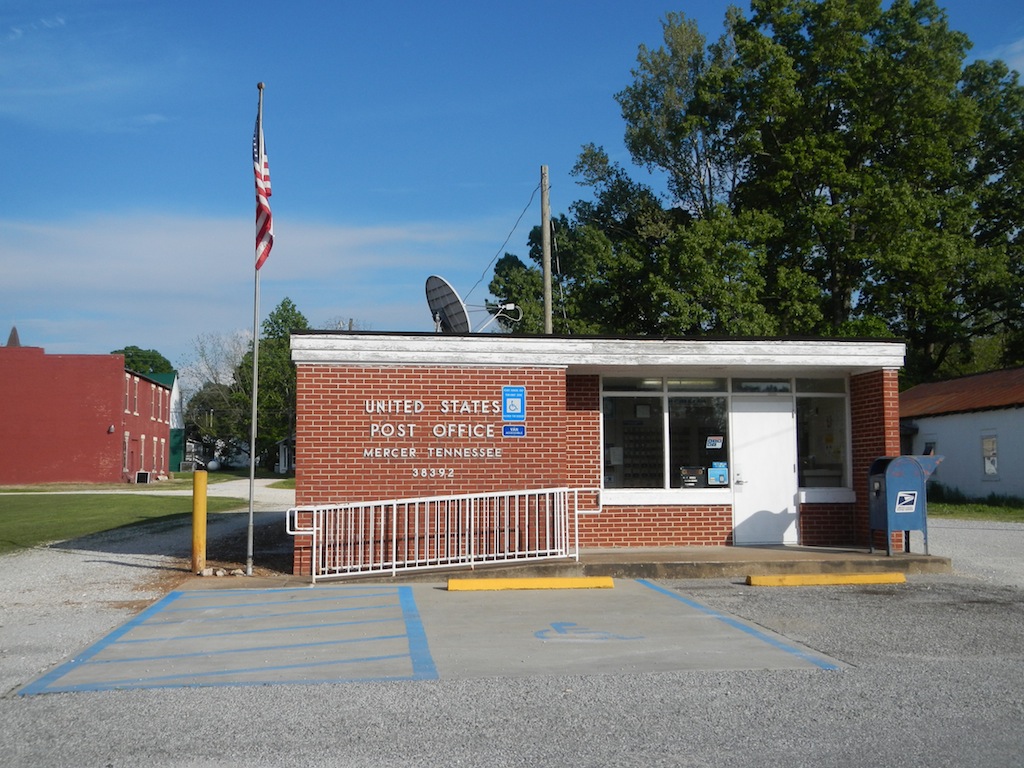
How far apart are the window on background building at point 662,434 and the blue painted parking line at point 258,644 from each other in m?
4.81

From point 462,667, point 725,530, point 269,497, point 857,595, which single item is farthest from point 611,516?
point 269,497

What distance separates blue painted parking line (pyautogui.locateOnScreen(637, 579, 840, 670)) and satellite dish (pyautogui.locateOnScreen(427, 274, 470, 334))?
5.79m

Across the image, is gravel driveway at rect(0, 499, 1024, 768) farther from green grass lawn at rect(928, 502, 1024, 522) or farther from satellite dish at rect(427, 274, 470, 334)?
green grass lawn at rect(928, 502, 1024, 522)

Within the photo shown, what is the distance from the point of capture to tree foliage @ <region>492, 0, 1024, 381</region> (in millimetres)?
32750

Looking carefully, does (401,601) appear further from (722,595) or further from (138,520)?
(138,520)

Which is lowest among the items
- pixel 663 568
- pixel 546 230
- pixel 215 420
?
pixel 663 568

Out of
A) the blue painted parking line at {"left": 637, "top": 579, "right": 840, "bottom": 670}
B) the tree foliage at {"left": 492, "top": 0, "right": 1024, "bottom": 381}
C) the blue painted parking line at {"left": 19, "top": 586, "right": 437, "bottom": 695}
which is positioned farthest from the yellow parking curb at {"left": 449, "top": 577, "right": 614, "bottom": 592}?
the tree foliage at {"left": 492, "top": 0, "right": 1024, "bottom": 381}

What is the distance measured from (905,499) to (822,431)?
7.63ft

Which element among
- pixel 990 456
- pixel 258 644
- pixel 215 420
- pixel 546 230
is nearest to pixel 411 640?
pixel 258 644

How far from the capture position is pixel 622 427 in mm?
14969

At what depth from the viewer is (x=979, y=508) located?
88.5ft

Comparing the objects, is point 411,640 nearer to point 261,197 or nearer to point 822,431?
point 261,197

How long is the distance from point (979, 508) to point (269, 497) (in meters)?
23.9

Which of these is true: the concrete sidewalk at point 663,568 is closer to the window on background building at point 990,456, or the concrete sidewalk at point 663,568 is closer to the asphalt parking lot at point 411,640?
the asphalt parking lot at point 411,640
